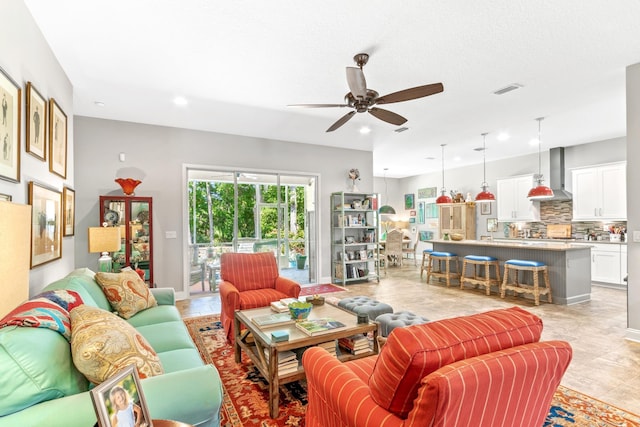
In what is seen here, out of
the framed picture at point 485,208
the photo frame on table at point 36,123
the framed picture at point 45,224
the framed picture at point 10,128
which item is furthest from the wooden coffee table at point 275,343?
the framed picture at point 485,208

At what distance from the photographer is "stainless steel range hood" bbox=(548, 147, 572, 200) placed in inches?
273

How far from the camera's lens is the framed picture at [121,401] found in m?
0.85

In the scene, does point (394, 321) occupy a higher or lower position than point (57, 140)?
lower

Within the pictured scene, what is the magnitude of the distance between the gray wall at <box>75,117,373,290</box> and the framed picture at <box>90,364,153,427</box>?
14.9 ft

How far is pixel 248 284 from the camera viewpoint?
386 centimetres

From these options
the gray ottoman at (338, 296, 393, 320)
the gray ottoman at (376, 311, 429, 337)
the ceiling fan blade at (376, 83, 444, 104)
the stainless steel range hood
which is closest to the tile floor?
the gray ottoman at (338, 296, 393, 320)

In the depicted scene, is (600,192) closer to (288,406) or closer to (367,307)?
(367,307)

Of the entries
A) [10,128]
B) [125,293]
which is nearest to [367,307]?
[125,293]

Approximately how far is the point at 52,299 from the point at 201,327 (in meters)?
2.32

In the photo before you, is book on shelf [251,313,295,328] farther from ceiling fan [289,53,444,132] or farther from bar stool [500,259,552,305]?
bar stool [500,259,552,305]

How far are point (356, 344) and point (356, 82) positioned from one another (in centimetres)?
216

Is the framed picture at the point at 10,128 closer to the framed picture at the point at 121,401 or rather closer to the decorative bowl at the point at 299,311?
the framed picture at the point at 121,401

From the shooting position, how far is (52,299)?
1.77 meters

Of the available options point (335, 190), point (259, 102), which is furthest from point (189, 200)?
point (335, 190)
